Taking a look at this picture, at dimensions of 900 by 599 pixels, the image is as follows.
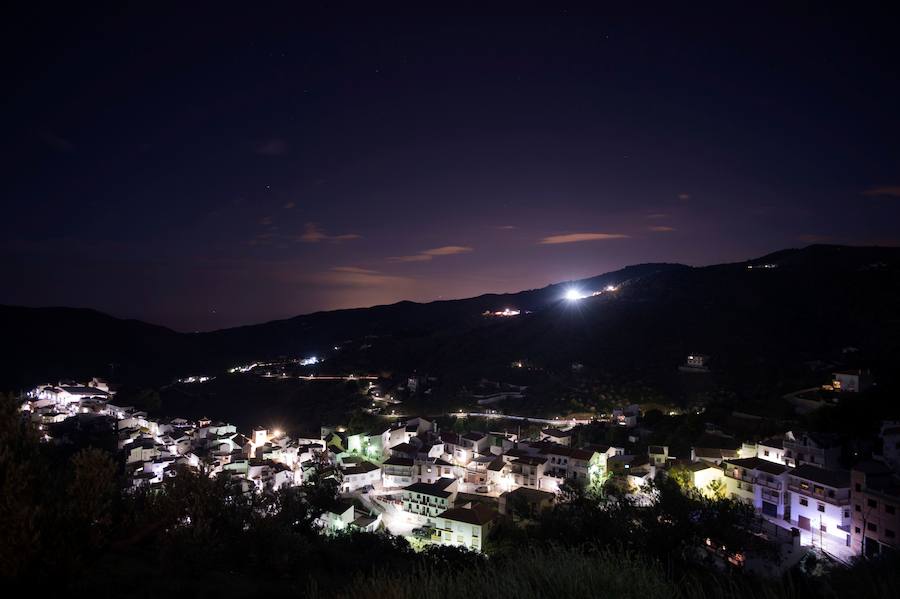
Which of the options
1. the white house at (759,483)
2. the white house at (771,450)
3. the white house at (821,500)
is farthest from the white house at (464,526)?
the white house at (771,450)

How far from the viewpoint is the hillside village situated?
1603 centimetres

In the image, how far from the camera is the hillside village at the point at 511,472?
16031 millimetres

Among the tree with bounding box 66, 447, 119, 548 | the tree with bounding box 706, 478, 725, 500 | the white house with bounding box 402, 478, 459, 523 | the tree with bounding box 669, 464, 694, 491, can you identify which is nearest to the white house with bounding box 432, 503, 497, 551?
the white house with bounding box 402, 478, 459, 523

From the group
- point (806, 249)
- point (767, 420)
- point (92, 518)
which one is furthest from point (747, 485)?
point (806, 249)

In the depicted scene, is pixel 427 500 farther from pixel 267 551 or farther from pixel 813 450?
pixel 813 450

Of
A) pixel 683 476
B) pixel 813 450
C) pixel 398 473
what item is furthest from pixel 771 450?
pixel 398 473

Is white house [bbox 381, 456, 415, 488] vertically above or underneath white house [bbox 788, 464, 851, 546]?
underneath

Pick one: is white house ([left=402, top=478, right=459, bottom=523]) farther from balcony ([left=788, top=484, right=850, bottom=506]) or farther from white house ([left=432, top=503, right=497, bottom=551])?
balcony ([left=788, top=484, right=850, bottom=506])

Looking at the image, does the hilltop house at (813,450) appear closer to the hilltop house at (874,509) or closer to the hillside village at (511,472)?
the hillside village at (511,472)

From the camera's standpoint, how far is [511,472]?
2392 cm

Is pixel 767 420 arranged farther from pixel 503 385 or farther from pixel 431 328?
pixel 431 328

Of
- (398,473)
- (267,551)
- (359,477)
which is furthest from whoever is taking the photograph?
(398,473)

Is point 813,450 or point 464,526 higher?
point 813,450

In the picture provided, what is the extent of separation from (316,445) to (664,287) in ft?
155
